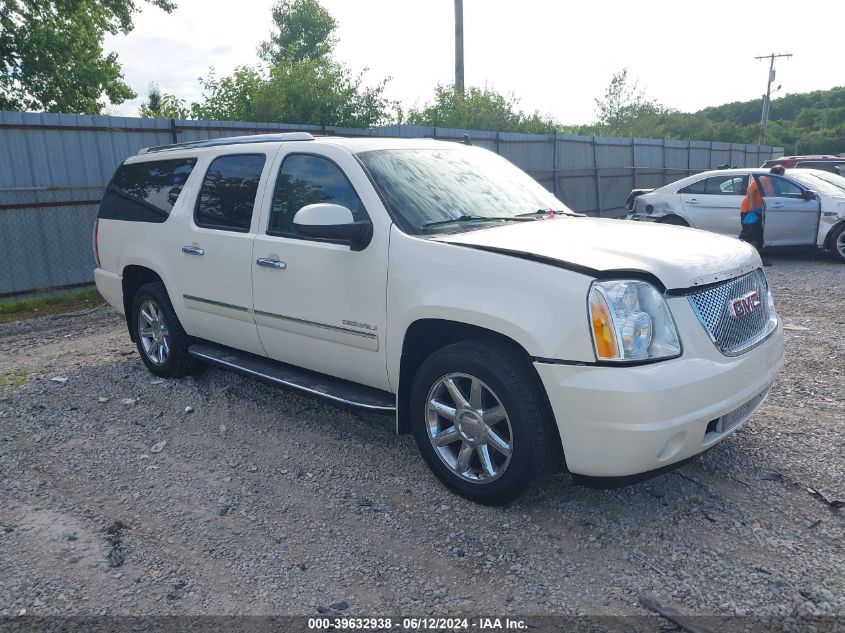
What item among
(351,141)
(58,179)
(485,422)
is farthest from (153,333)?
(58,179)

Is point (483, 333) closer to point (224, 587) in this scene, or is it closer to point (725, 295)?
point (725, 295)

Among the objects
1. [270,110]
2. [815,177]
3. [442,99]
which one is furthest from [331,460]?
[442,99]

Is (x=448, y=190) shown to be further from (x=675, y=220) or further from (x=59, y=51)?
(x=59, y=51)

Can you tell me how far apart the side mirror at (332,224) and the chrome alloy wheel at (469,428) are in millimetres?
926

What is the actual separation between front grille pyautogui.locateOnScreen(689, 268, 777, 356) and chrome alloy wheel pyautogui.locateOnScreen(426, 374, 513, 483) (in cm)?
105

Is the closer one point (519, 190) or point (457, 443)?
point (457, 443)

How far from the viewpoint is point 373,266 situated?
3910mm

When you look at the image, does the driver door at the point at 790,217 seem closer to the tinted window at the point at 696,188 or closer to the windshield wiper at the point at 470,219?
the tinted window at the point at 696,188

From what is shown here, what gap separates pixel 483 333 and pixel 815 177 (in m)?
11.1

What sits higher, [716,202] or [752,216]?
[716,202]

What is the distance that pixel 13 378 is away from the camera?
6168 mm

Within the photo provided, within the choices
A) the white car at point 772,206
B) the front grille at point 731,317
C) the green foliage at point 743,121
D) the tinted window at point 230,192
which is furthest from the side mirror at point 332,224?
the green foliage at point 743,121

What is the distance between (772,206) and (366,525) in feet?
34.3

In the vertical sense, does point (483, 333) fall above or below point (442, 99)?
below
